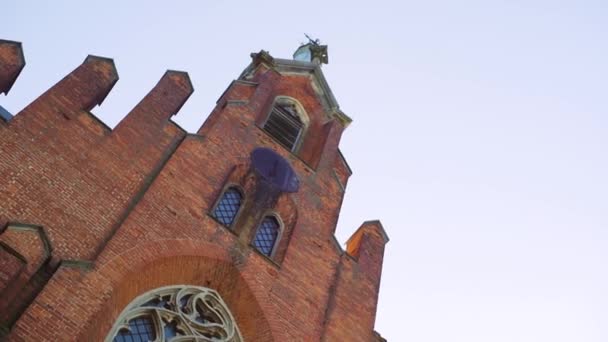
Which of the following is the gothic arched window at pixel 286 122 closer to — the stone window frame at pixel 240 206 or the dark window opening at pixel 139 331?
the stone window frame at pixel 240 206

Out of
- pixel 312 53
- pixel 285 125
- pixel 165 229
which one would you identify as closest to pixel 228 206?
pixel 165 229

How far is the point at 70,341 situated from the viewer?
6.70 m

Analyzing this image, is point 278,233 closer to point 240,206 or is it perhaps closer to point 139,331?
point 240,206

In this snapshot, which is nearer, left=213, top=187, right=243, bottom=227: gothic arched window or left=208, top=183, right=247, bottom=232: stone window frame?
left=208, top=183, right=247, bottom=232: stone window frame

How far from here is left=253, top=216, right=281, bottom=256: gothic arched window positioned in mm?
10930

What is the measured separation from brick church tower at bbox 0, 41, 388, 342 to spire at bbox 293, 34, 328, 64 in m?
5.65

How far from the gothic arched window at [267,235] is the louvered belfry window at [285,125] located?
2.60 metres

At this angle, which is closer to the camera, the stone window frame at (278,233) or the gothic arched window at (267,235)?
the stone window frame at (278,233)

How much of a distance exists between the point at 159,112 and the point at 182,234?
282 centimetres

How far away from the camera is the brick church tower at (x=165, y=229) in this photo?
7.30m

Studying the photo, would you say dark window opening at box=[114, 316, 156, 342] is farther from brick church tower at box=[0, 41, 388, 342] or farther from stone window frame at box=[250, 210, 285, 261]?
stone window frame at box=[250, 210, 285, 261]

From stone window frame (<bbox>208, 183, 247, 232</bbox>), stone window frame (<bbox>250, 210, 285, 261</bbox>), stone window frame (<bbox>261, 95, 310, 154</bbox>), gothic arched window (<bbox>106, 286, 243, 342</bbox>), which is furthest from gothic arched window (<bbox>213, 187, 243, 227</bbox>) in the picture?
stone window frame (<bbox>261, 95, 310, 154</bbox>)

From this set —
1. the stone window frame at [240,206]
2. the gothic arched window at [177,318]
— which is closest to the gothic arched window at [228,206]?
the stone window frame at [240,206]

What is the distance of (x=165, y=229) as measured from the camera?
8.99 meters
